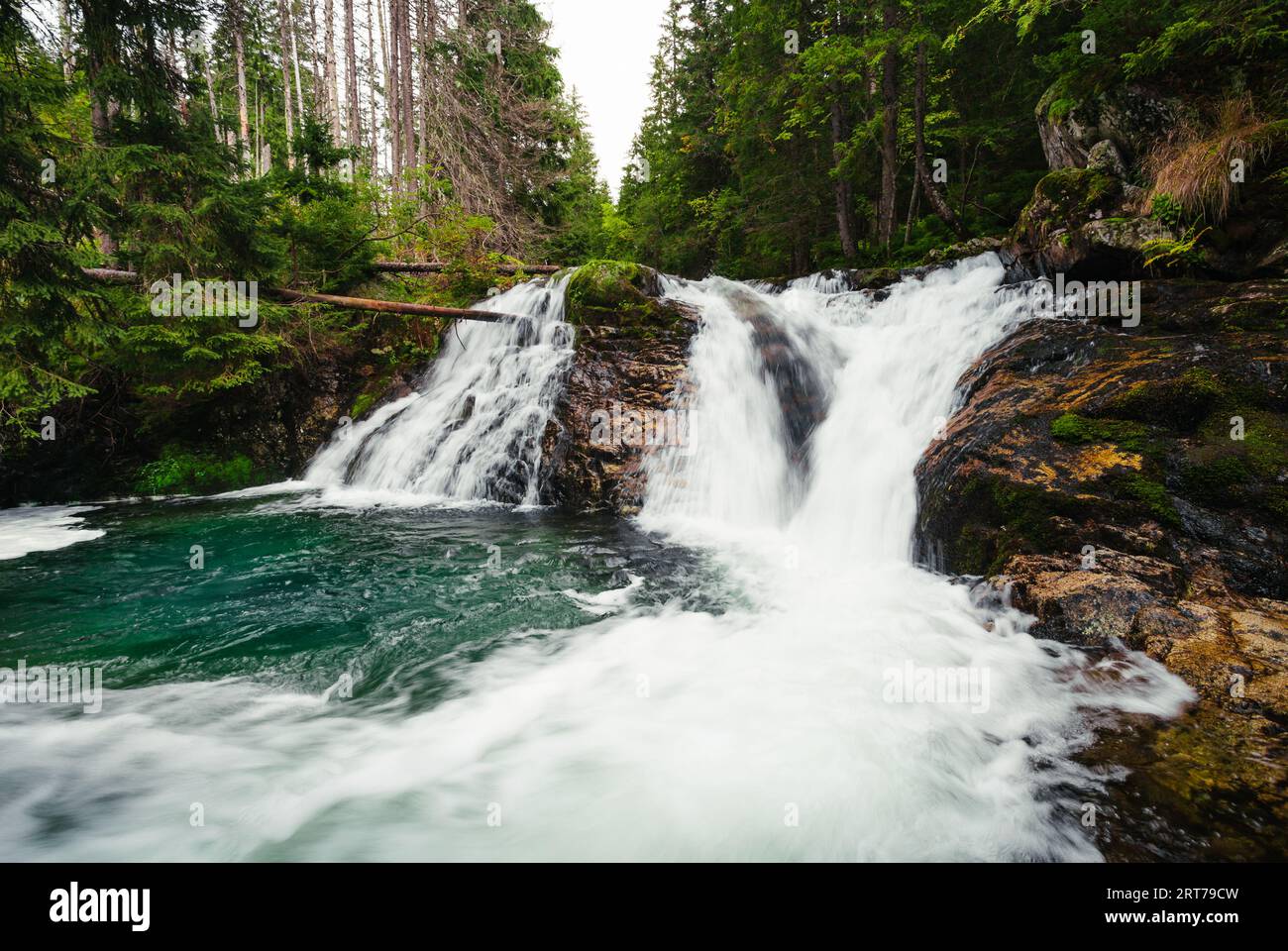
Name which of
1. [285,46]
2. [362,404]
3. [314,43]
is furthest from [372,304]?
[314,43]

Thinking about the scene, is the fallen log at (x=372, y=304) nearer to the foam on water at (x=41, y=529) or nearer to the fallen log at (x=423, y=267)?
the fallen log at (x=423, y=267)

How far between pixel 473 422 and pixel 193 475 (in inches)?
209

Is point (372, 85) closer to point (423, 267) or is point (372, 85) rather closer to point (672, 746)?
point (423, 267)

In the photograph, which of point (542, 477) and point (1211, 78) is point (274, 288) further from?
point (1211, 78)

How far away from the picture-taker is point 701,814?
244 centimetres

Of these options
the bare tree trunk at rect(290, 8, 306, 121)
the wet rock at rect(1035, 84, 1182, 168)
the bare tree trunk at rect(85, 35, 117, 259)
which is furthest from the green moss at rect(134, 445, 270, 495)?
the bare tree trunk at rect(290, 8, 306, 121)

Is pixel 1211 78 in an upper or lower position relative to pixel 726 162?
lower

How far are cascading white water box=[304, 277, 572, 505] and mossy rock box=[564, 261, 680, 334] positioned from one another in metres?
0.52

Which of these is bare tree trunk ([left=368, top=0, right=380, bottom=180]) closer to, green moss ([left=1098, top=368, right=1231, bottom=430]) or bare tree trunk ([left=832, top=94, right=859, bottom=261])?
bare tree trunk ([left=832, top=94, right=859, bottom=261])

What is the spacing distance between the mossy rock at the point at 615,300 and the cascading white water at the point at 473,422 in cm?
52

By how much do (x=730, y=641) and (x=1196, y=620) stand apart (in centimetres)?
283

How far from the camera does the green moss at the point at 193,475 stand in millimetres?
9386

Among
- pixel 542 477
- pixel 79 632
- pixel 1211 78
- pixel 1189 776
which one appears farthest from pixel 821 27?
pixel 79 632

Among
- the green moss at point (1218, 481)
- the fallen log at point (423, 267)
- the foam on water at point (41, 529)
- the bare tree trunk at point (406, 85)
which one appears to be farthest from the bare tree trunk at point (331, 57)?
the green moss at point (1218, 481)
